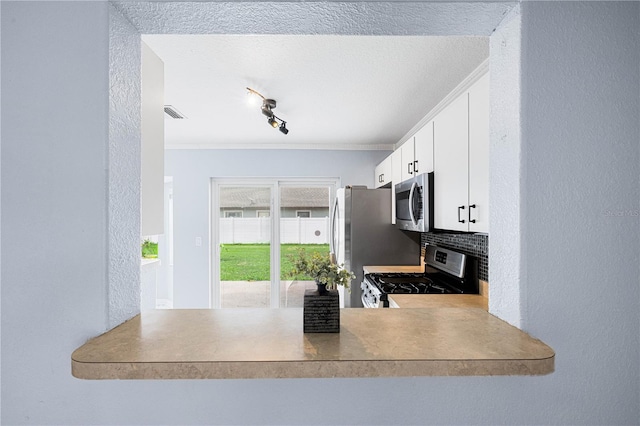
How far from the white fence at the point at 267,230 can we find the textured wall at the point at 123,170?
3.41 metres

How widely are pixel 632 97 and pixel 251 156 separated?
380 cm

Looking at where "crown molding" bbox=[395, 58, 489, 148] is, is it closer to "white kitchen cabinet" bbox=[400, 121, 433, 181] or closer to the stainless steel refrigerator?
"white kitchen cabinet" bbox=[400, 121, 433, 181]

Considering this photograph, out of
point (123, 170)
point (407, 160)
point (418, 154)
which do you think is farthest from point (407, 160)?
point (123, 170)

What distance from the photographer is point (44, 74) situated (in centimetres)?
84

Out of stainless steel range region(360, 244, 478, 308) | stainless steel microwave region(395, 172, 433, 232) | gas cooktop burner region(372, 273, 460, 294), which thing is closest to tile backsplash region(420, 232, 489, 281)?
stainless steel range region(360, 244, 478, 308)

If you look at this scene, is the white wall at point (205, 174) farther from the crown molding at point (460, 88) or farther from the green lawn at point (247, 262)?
the crown molding at point (460, 88)

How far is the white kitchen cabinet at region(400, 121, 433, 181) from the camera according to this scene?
88.0 inches

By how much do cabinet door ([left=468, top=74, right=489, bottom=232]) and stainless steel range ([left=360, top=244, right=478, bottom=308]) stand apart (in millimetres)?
730

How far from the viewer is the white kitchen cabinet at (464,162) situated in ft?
4.99

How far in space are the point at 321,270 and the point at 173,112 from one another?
8.53 feet

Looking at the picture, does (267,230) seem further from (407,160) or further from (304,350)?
(304,350)

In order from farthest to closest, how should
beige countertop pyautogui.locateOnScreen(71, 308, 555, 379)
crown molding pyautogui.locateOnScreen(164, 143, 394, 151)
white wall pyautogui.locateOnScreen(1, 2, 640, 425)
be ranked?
crown molding pyautogui.locateOnScreen(164, 143, 394, 151), white wall pyautogui.locateOnScreen(1, 2, 640, 425), beige countertop pyautogui.locateOnScreen(71, 308, 555, 379)

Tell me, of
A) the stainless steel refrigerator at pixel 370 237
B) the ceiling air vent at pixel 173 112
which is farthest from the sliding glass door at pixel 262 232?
the ceiling air vent at pixel 173 112

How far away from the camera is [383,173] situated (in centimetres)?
364
